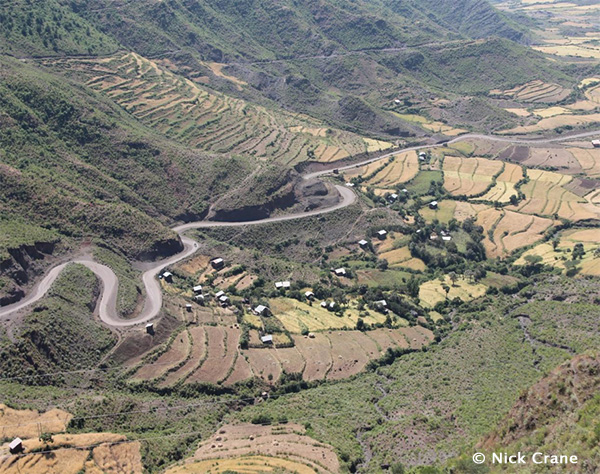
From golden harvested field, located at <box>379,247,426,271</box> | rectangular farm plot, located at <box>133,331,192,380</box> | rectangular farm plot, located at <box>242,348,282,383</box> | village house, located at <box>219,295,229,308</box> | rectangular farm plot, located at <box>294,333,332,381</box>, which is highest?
rectangular farm plot, located at <box>133,331,192,380</box>

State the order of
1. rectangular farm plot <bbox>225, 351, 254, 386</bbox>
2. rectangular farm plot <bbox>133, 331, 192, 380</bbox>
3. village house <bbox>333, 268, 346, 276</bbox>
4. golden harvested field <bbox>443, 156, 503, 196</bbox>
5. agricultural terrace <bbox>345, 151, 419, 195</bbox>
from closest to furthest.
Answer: rectangular farm plot <bbox>133, 331, 192, 380</bbox>
rectangular farm plot <bbox>225, 351, 254, 386</bbox>
village house <bbox>333, 268, 346, 276</bbox>
golden harvested field <bbox>443, 156, 503, 196</bbox>
agricultural terrace <bbox>345, 151, 419, 195</bbox>

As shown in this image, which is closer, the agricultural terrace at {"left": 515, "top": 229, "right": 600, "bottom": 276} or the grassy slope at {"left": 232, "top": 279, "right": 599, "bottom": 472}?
the grassy slope at {"left": 232, "top": 279, "right": 599, "bottom": 472}

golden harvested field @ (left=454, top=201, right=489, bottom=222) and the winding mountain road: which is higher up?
the winding mountain road

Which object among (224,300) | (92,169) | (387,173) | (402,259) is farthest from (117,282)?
(387,173)

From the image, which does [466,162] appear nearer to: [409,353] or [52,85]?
[409,353]

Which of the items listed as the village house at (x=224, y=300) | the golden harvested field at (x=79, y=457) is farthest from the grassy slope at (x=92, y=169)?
the golden harvested field at (x=79, y=457)

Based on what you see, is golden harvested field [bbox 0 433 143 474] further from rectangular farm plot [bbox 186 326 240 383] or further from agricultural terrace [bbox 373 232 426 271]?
agricultural terrace [bbox 373 232 426 271]

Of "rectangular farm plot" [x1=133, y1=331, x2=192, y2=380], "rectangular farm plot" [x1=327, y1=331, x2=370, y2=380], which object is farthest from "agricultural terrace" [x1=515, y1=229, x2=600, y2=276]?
"rectangular farm plot" [x1=133, y1=331, x2=192, y2=380]

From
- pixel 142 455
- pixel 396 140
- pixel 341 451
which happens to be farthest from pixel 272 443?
pixel 396 140
